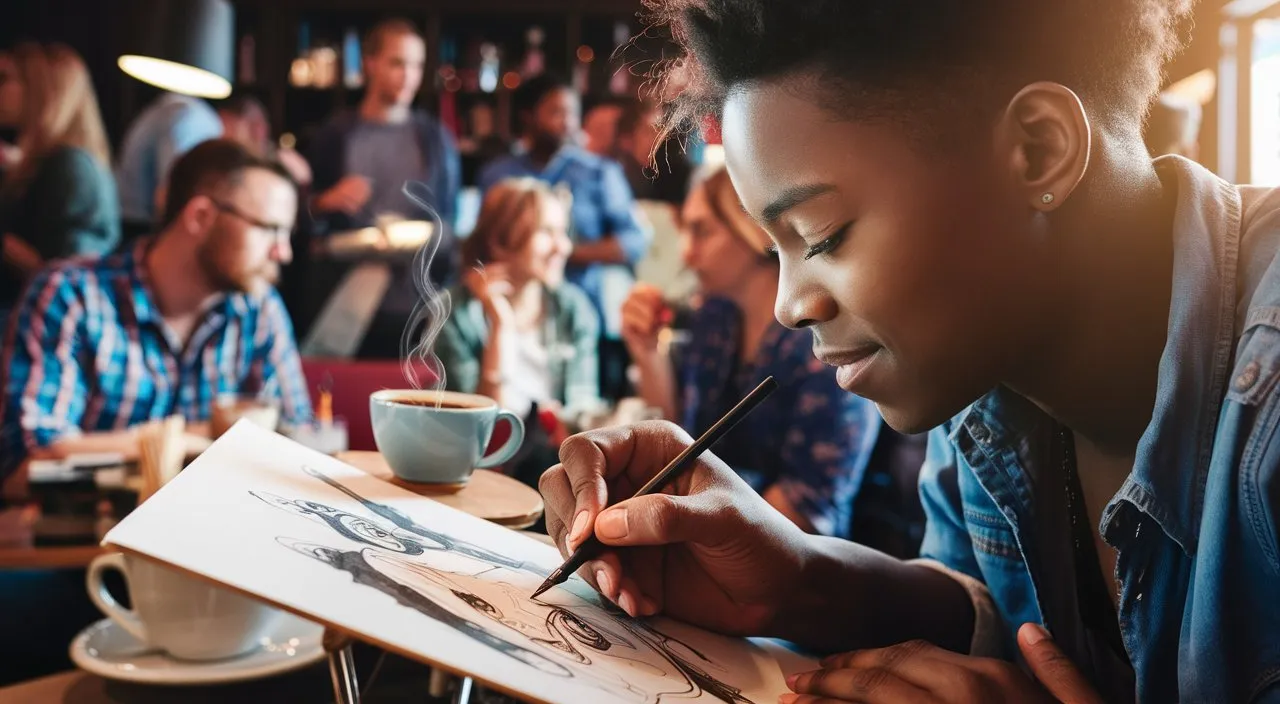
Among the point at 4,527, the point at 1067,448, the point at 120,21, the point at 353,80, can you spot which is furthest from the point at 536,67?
the point at 1067,448

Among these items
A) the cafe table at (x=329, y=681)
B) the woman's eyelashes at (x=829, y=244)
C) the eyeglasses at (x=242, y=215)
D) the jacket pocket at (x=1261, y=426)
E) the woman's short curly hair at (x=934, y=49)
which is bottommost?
the cafe table at (x=329, y=681)

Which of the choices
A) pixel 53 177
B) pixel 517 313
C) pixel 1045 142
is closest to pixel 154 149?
pixel 53 177

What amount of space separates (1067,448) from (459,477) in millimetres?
599

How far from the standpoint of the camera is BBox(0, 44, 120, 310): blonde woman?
3674 millimetres

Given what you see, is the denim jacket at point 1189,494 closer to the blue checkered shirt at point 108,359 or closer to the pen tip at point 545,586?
the pen tip at point 545,586

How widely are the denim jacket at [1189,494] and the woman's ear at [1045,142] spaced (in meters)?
0.15

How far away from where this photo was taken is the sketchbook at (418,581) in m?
0.46

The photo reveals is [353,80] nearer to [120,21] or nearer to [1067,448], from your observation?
[120,21]

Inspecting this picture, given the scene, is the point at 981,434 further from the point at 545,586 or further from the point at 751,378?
the point at 751,378

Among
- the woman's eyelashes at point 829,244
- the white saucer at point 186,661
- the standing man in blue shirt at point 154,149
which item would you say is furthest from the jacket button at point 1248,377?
the standing man in blue shirt at point 154,149

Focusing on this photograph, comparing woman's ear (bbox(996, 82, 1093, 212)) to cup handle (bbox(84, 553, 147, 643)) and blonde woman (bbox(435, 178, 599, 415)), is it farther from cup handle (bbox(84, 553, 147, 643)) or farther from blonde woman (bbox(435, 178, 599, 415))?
blonde woman (bbox(435, 178, 599, 415))

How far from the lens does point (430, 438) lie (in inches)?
32.2

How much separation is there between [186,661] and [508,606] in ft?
1.41

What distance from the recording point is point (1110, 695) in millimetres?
843
